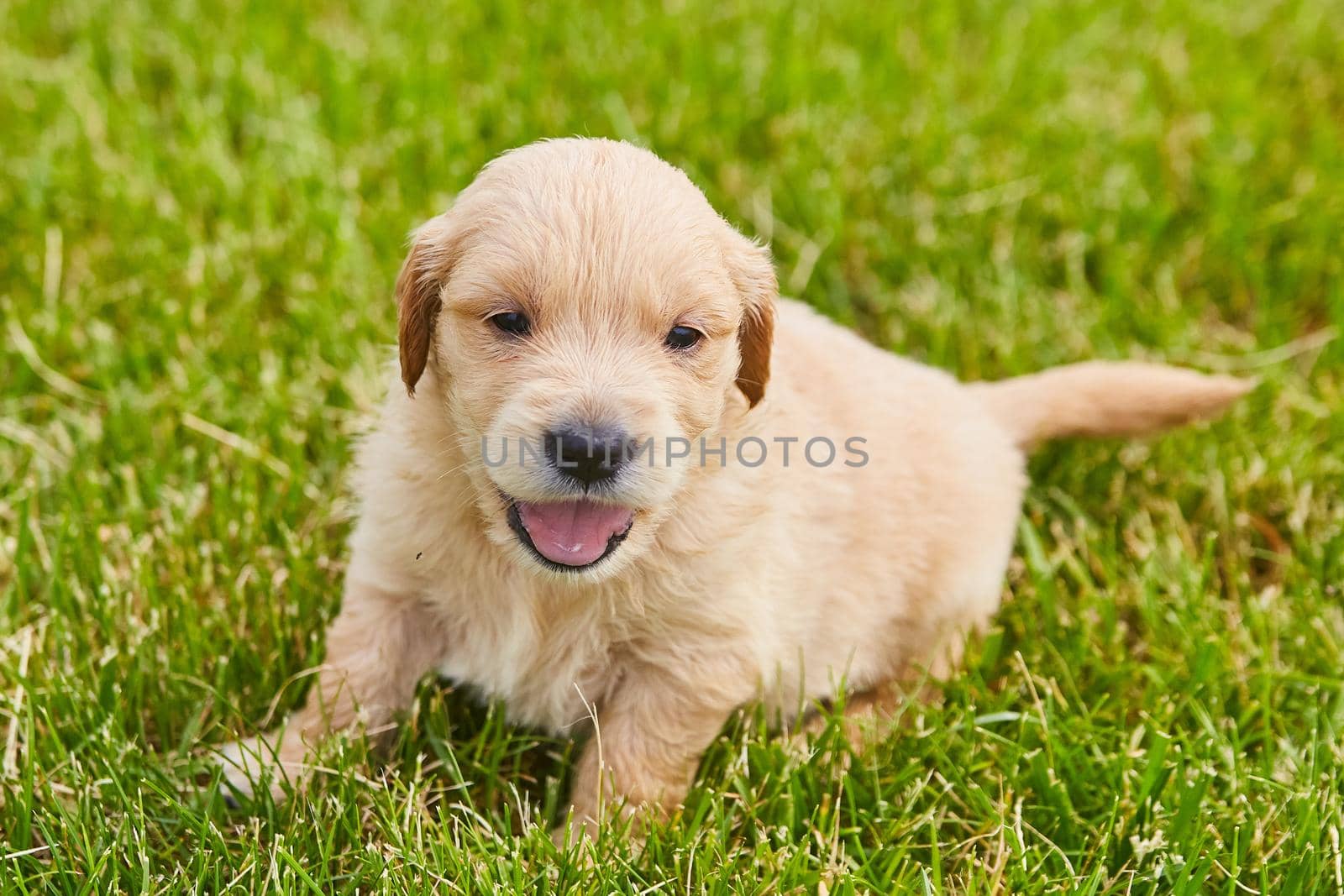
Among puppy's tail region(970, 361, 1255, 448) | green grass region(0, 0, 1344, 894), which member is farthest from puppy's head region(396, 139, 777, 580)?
puppy's tail region(970, 361, 1255, 448)

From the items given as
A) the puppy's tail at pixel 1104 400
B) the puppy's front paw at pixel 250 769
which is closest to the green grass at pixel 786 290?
the puppy's front paw at pixel 250 769

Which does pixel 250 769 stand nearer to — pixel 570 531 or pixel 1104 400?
pixel 570 531

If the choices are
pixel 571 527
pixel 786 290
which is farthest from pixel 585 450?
pixel 786 290

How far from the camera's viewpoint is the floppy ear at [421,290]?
221 cm

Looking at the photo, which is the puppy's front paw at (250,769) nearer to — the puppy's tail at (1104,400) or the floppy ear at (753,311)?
the floppy ear at (753,311)

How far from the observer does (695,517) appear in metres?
2.38

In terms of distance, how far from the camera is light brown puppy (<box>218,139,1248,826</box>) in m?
2.08

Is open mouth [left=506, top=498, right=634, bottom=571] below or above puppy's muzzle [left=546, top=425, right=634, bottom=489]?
below

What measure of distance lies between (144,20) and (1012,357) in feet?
11.0

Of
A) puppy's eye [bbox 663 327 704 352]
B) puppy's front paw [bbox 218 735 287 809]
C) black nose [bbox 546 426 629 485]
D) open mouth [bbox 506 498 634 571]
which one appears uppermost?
puppy's eye [bbox 663 327 704 352]

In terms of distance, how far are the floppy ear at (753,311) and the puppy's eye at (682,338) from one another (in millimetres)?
155

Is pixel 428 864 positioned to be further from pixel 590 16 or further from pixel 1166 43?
pixel 1166 43

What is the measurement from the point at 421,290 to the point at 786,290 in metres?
1.93

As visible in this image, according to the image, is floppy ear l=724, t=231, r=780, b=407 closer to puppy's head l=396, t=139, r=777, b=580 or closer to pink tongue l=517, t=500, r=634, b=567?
puppy's head l=396, t=139, r=777, b=580
